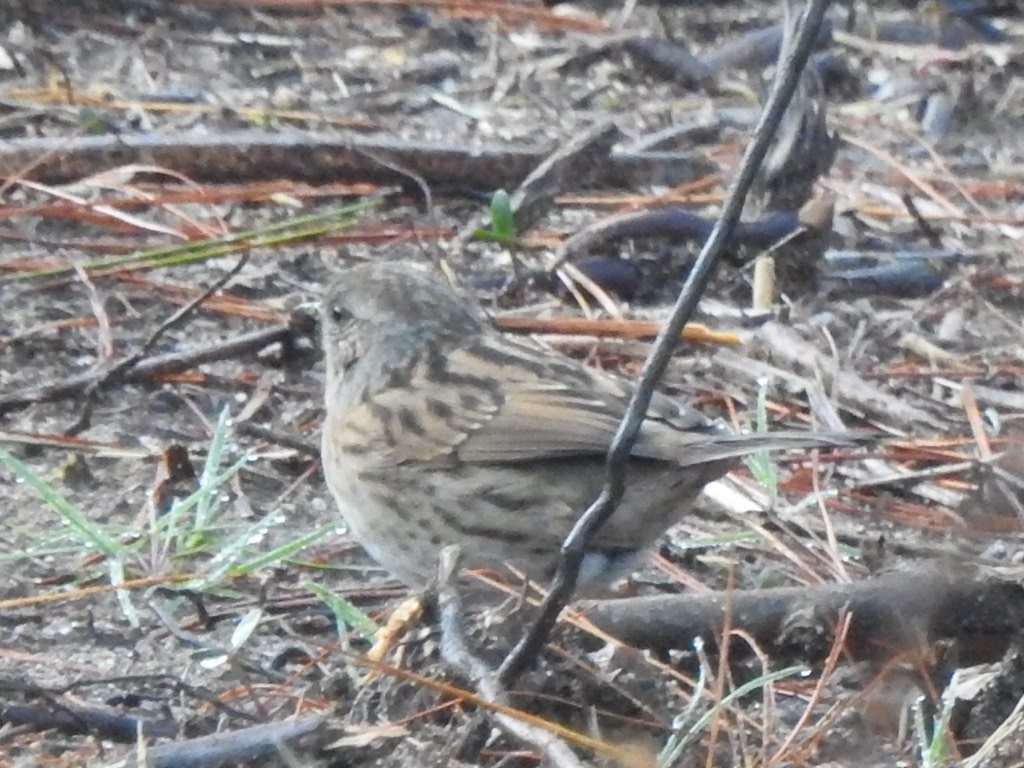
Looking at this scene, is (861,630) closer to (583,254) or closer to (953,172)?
(583,254)

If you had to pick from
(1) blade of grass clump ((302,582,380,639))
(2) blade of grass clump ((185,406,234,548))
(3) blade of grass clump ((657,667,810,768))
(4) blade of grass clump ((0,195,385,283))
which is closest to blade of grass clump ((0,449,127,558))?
(2) blade of grass clump ((185,406,234,548))

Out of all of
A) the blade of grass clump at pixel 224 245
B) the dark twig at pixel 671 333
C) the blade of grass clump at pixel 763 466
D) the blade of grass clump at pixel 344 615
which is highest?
the dark twig at pixel 671 333

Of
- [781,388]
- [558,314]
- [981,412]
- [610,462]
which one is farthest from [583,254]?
[610,462]

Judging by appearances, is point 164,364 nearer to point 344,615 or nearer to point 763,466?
point 344,615

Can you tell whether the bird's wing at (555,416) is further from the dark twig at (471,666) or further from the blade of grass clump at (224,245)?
the blade of grass clump at (224,245)

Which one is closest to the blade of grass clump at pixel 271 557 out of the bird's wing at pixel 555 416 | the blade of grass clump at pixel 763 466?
the bird's wing at pixel 555 416

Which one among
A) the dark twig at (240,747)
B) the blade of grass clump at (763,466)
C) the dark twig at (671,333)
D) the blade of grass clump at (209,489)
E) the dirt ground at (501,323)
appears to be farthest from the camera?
the blade of grass clump at (763,466)

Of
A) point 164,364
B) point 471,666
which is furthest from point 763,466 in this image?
point 471,666

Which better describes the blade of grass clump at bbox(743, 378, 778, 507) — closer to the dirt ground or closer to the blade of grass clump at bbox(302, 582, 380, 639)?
the dirt ground
